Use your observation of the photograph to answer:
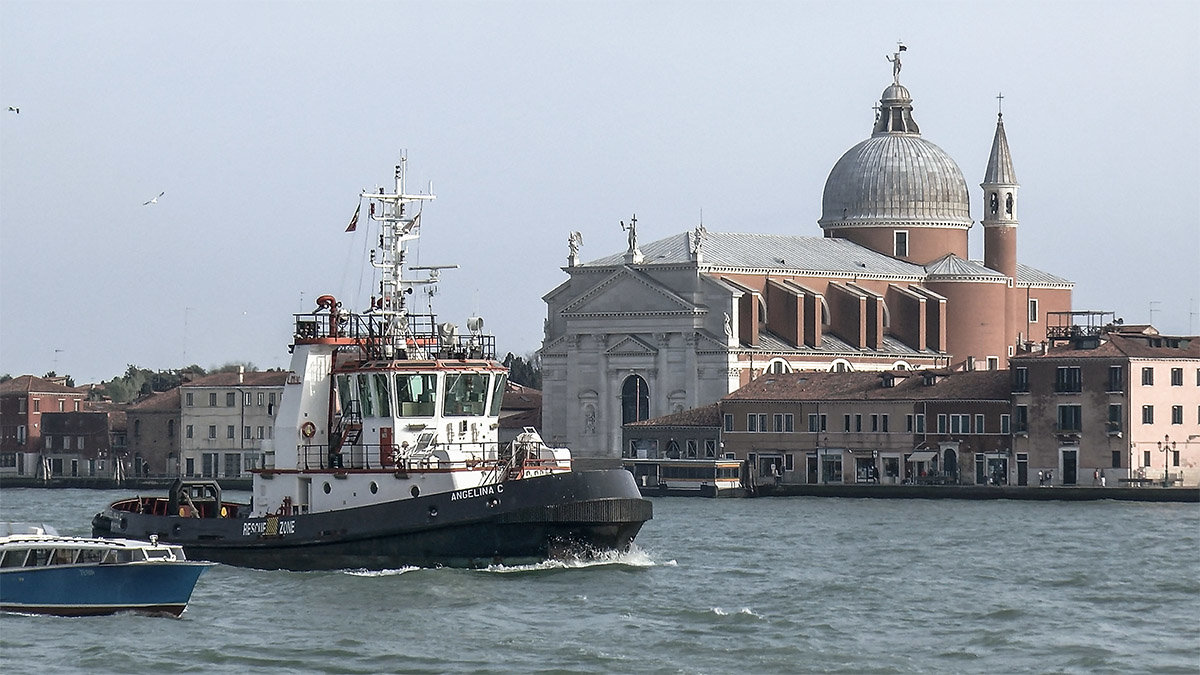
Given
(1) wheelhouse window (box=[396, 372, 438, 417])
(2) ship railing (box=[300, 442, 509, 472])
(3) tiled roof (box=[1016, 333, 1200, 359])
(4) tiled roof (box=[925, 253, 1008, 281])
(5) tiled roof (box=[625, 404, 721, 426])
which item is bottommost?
(2) ship railing (box=[300, 442, 509, 472])

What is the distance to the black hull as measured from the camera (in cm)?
3691

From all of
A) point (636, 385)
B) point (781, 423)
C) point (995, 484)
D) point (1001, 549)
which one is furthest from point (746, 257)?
point (1001, 549)

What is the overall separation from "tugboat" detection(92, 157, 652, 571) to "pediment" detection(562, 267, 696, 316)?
49.5 meters

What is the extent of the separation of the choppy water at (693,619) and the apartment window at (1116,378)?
86.1 feet

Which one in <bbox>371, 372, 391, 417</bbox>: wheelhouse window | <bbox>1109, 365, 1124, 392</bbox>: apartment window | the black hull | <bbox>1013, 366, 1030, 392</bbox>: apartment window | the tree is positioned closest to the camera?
the black hull

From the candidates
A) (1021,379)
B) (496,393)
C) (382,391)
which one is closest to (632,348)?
(1021,379)

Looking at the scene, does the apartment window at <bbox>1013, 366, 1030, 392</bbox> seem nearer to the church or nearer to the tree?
the church

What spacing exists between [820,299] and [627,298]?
7.75 m

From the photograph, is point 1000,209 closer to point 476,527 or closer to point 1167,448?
point 1167,448

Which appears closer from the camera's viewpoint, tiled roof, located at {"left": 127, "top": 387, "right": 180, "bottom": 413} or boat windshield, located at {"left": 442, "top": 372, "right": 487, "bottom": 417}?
boat windshield, located at {"left": 442, "top": 372, "right": 487, "bottom": 417}

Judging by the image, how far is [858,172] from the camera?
10306 cm

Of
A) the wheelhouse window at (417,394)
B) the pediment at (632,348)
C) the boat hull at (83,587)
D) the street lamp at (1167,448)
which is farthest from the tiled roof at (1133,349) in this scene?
the boat hull at (83,587)

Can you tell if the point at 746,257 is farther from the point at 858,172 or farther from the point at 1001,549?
the point at 1001,549

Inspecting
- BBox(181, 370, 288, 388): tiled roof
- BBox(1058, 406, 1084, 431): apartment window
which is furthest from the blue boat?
BBox(181, 370, 288, 388): tiled roof
